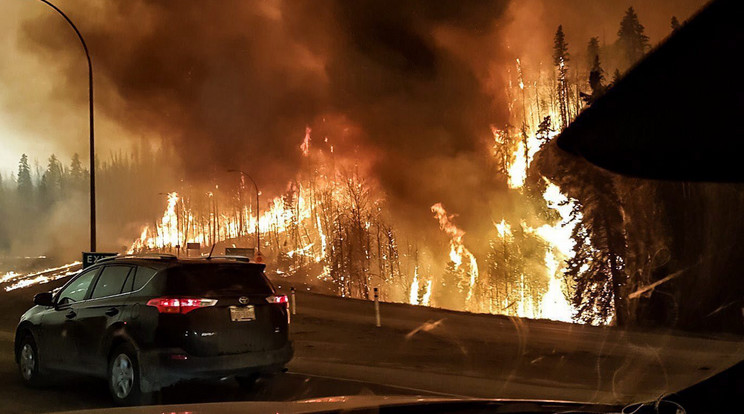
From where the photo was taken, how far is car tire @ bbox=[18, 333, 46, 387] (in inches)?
360

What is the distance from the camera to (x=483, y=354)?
43.9 feet

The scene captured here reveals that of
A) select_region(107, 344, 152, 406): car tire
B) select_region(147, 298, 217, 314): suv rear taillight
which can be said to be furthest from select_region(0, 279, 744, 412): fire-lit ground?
select_region(147, 298, 217, 314): suv rear taillight

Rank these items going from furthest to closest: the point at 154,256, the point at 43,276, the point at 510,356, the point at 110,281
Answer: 1. the point at 43,276
2. the point at 510,356
3. the point at 110,281
4. the point at 154,256

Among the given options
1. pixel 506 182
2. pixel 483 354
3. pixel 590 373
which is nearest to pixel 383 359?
pixel 483 354

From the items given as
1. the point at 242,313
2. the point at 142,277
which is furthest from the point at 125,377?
the point at 242,313

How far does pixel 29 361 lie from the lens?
30.7 ft

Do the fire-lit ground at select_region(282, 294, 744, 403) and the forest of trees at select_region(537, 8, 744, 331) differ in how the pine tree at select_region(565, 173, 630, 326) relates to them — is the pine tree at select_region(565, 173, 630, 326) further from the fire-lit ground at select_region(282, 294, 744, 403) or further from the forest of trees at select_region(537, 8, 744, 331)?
the fire-lit ground at select_region(282, 294, 744, 403)

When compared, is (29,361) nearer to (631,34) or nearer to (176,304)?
(176,304)

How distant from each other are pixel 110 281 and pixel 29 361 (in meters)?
2.00

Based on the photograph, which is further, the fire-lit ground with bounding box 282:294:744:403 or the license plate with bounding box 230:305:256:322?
the fire-lit ground with bounding box 282:294:744:403

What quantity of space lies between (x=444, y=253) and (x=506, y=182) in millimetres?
37086

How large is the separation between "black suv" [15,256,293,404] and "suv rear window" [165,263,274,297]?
0.04ft

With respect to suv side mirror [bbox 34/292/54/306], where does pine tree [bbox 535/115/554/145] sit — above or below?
above

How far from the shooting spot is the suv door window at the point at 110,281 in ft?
27.5
